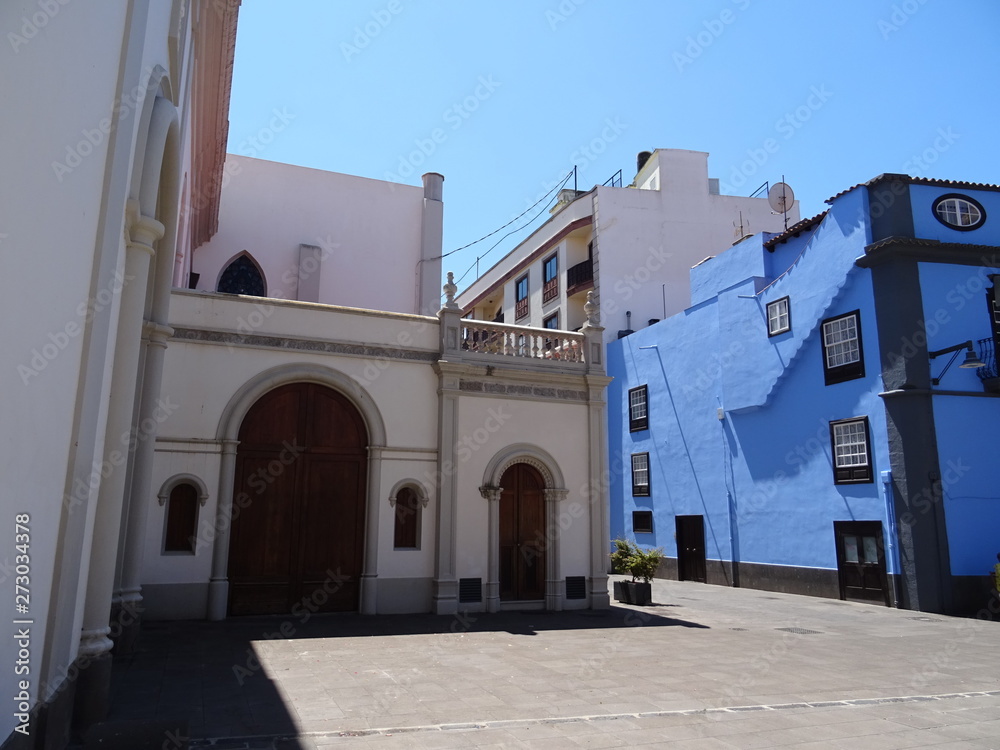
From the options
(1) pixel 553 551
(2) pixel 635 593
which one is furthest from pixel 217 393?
(2) pixel 635 593

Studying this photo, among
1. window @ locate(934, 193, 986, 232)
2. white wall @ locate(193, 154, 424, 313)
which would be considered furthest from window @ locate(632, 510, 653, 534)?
window @ locate(934, 193, 986, 232)

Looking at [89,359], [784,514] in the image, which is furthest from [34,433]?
[784,514]

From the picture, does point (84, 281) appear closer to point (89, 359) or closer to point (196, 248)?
point (89, 359)

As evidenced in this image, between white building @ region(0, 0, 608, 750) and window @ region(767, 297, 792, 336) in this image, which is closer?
white building @ region(0, 0, 608, 750)

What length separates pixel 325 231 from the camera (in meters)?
20.4

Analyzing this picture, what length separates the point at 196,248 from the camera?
61.3 feet

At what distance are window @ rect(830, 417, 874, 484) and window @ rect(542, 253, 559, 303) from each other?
15.6 metres

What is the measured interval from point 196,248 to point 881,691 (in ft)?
56.6

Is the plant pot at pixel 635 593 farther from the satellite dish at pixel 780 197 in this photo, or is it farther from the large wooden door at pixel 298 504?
the satellite dish at pixel 780 197

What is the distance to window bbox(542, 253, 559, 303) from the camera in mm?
31877

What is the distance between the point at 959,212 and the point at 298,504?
16325 millimetres

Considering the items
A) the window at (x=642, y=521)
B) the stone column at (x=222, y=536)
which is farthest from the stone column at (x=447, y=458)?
the window at (x=642, y=521)

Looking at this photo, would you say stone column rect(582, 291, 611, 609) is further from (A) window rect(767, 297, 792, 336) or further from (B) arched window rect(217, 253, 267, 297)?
(B) arched window rect(217, 253, 267, 297)

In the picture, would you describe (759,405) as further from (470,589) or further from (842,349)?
(470,589)
